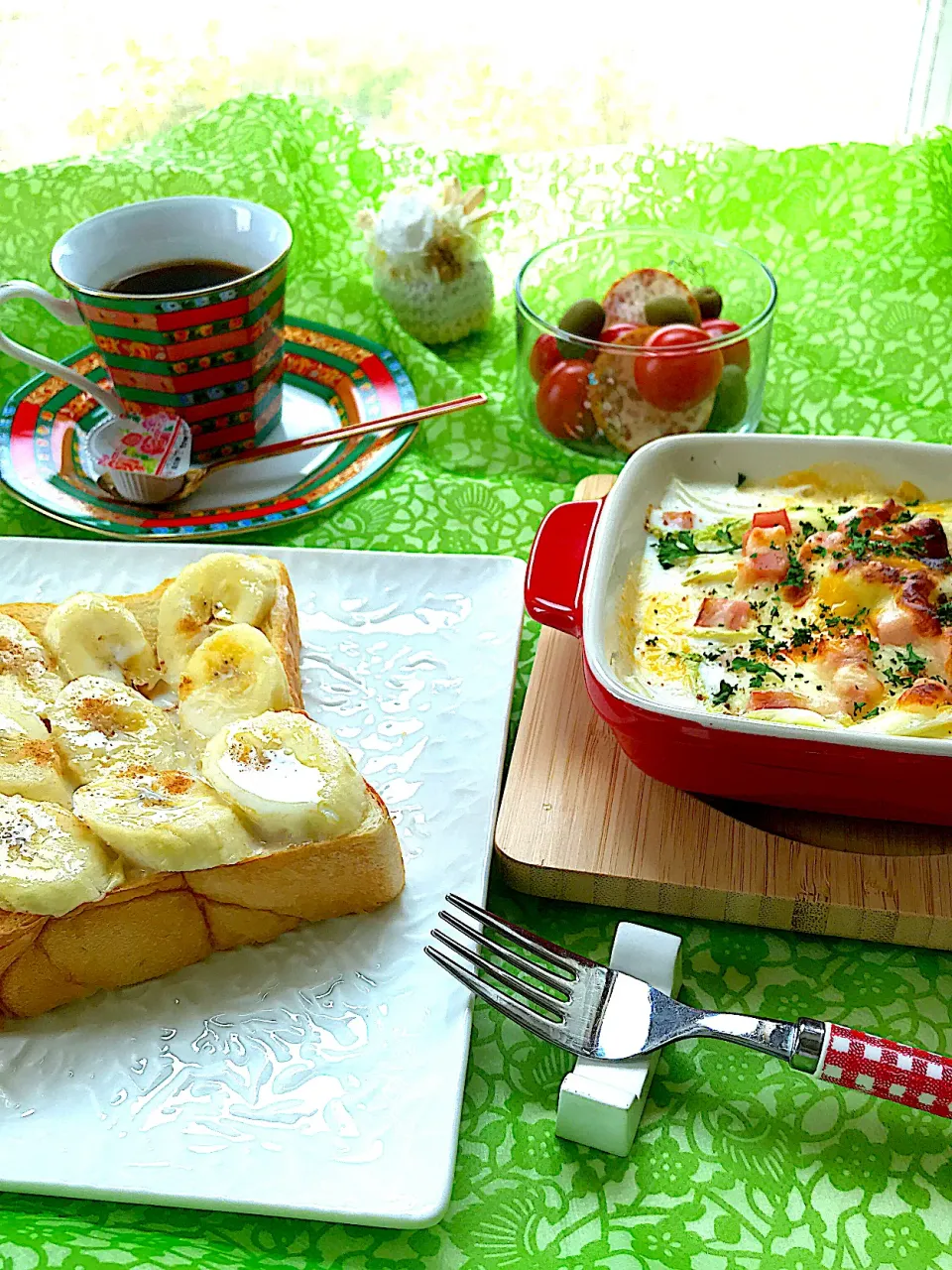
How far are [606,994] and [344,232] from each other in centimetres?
214

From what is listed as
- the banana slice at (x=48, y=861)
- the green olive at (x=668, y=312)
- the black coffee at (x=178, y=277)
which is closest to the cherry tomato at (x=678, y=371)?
the green olive at (x=668, y=312)

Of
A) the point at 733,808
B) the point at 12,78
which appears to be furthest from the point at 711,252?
the point at 12,78

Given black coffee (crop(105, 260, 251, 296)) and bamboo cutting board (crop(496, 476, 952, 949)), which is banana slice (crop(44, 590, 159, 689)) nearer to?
bamboo cutting board (crop(496, 476, 952, 949))

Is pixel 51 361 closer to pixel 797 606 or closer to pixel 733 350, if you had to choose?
pixel 733 350

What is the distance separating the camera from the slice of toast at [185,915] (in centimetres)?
144

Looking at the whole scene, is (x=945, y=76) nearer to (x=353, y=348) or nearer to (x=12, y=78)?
(x=353, y=348)

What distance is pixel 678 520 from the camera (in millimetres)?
1929

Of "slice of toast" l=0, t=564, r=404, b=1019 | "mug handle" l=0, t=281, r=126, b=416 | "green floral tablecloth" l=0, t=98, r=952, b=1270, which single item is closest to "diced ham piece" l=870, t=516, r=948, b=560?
"green floral tablecloth" l=0, t=98, r=952, b=1270

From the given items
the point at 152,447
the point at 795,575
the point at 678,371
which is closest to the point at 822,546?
the point at 795,575

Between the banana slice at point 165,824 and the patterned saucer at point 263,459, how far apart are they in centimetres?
81

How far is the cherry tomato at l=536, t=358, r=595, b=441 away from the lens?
7.92 feet

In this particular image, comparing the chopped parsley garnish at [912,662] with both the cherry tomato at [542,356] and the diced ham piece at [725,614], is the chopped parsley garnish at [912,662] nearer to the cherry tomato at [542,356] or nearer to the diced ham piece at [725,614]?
the diced ham piece at [725,614]

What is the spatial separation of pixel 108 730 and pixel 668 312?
1370mm

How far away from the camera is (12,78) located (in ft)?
14.1
